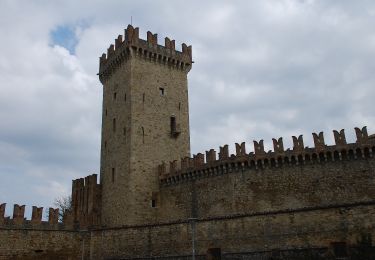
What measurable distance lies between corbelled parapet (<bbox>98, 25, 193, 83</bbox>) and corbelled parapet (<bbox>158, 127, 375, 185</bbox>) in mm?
7438

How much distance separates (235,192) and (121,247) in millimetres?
6361

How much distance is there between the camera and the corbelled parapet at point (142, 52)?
2742 cm

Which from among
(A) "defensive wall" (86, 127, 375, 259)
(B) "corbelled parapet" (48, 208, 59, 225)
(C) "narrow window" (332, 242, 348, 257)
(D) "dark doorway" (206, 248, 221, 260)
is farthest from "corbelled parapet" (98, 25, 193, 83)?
(C) "narrow window" (332, 242, 348, 257)

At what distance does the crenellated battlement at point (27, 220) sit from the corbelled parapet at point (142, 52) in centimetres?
1088

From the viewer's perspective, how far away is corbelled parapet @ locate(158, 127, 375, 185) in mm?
19547

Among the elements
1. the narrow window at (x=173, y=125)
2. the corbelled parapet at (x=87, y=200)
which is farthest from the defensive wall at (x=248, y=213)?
the narrow window at (x=173, y=125)

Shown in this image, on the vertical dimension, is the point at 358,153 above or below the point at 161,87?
below

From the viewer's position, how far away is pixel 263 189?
2152 centimetres

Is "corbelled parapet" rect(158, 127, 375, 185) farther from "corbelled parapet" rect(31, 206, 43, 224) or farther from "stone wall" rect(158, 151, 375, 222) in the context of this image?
"corbelled parapet" rect(31, 206, 43, 224)

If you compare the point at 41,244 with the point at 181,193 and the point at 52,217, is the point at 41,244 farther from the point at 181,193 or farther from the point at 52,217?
the point at 181,193

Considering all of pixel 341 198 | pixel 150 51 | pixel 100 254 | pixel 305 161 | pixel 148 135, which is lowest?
pixel 100 254

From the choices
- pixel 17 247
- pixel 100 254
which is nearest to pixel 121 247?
pixel 100 254

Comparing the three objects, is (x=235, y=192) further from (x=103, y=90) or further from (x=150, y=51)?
(x=103, y=90)

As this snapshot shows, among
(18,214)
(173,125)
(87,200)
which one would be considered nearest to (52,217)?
(18,214)
